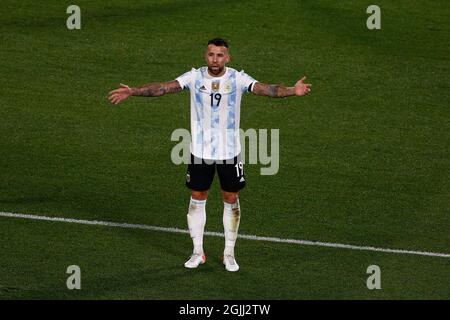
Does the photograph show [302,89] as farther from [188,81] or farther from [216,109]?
[188,81]

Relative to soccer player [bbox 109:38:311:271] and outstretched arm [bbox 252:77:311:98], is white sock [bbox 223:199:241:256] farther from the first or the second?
outstretched arm [bbox 252:77:311:98]

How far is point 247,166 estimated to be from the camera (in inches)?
723

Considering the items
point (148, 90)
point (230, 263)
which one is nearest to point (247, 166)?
point (230, 263)

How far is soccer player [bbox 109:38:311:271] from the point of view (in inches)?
565

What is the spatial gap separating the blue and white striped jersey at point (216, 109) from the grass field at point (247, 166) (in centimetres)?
148

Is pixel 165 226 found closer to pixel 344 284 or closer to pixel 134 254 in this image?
pixel 134 254

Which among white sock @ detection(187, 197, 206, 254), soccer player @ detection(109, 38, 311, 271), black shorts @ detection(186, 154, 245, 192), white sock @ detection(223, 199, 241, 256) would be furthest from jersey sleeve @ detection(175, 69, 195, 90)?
white sock @ detection(223, 199, 241, 256)

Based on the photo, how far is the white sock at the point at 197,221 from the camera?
48.7 ft

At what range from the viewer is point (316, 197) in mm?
17141

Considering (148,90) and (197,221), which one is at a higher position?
(148,90)

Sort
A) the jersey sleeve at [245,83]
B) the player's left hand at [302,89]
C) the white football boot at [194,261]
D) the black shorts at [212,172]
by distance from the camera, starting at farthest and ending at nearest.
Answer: the white football boot at [194,261] < the black shorts at [212,172] < the jersey sleeve at [245,83] < the player's left hand at [302,89]

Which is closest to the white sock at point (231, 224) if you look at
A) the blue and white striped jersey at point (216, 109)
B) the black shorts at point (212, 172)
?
the black shorts at point (212, 172)

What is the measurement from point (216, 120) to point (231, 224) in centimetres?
129

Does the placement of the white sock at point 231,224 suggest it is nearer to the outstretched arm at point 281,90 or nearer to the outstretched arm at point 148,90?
the outstretched arm at point 281,90
